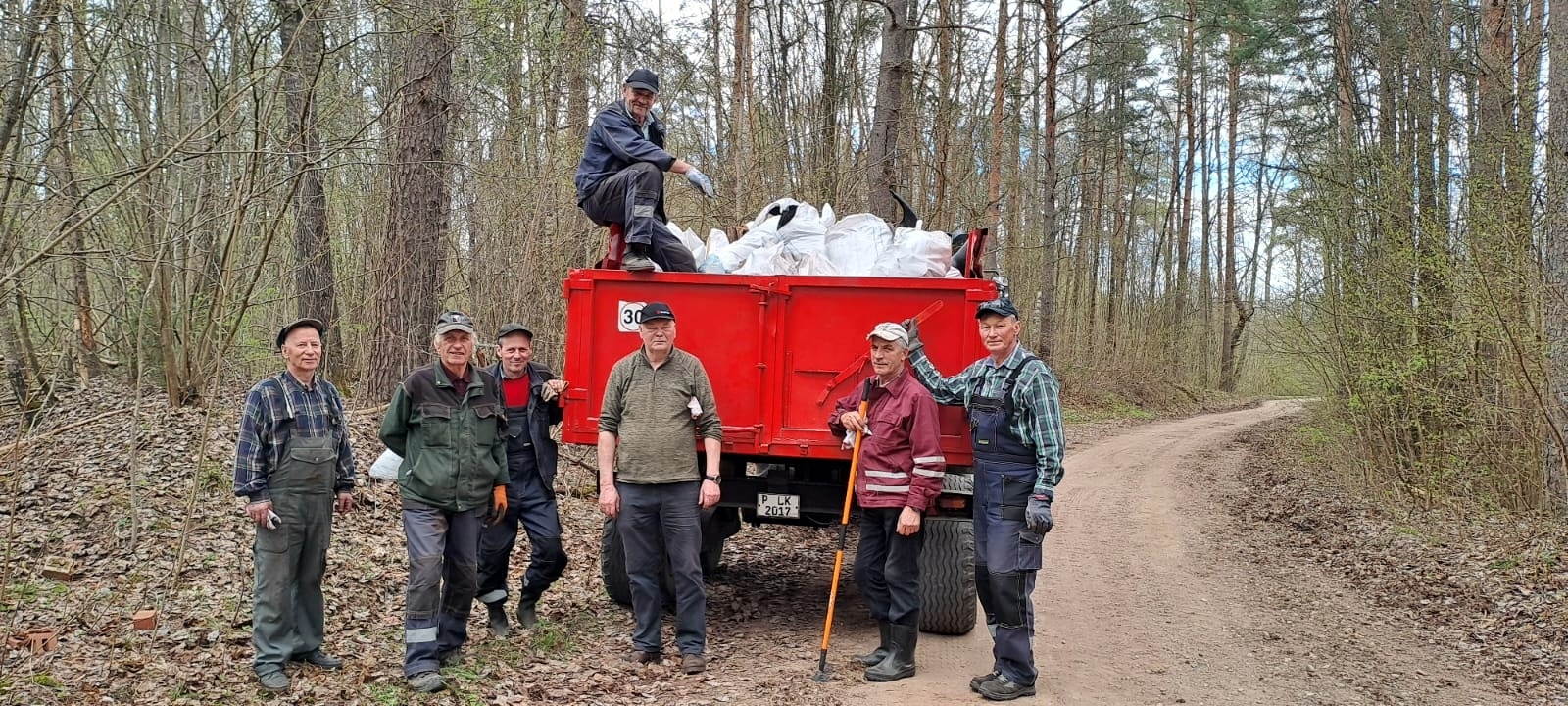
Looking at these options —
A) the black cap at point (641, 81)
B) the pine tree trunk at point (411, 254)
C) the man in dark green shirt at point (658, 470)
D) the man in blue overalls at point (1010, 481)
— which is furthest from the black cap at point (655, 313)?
the pine tree trunk at point (411, 254)

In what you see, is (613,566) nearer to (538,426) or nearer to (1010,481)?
(538,426)

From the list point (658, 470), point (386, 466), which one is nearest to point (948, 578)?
point (658, 470)

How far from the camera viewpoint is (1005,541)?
16.6ft

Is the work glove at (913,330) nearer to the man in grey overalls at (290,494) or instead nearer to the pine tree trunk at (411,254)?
the man in grey overalls at (290,494)

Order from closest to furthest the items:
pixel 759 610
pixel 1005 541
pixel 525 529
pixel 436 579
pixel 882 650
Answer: pixel 436 579 → pixel 1005 541 → pixel 882 650 → pixel 525 529 → pixel 759 610

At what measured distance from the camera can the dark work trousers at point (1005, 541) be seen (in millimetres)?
5070

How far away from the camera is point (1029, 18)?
70.7 ft

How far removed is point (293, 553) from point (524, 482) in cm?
131

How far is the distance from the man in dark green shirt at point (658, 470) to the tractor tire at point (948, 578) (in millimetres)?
1285

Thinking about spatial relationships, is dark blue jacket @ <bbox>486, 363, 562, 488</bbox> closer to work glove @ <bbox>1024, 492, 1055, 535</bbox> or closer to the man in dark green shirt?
the man in dark green shirt

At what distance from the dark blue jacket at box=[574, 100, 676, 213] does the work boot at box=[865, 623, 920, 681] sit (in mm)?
2710

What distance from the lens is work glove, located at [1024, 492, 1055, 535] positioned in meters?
4.93

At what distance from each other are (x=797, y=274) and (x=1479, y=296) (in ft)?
20.5

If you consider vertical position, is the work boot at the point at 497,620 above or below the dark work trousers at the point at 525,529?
below
